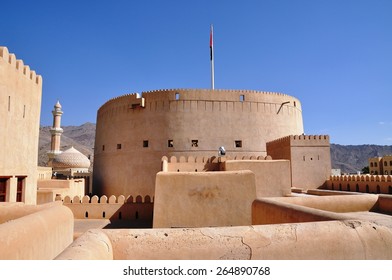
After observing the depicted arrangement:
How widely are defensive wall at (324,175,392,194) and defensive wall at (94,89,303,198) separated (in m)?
4.56

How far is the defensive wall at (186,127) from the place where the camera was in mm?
17312

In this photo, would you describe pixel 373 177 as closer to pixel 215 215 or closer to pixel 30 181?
pixel 215 215

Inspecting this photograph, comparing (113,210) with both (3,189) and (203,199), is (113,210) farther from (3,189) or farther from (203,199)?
(203,199)

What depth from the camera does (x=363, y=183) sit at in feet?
44.1

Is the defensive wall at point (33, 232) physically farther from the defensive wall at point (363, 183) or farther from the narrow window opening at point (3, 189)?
the defensive wall at point (363, 183)

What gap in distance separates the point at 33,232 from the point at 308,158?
1376 centimetres

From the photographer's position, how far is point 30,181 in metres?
8.21

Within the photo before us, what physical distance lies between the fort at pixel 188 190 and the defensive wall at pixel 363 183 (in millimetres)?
49

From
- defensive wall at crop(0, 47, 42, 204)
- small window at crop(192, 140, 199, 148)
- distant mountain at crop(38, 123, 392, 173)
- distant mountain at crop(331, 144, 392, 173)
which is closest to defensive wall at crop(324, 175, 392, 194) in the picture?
small window at crop(192, 140, 199, 148)

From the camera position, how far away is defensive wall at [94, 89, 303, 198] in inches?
682

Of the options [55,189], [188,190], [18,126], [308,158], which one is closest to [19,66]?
[18,126]

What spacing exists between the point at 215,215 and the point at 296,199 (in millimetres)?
2238

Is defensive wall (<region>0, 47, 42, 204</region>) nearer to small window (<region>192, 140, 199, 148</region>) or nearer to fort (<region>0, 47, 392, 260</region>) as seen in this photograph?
fort (<region>0, 47, 392, 260</region>)
